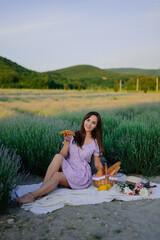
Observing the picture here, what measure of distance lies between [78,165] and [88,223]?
1.05 metres

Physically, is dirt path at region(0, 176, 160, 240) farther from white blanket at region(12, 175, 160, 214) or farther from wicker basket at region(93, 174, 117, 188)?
wicker basket at region(93, 174, 117, 188)

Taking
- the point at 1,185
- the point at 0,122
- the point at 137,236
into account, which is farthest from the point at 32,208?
the point at 0,122

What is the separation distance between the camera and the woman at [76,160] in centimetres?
353

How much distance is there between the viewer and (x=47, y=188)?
3400 millimetres

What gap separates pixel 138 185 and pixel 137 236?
1181 mm

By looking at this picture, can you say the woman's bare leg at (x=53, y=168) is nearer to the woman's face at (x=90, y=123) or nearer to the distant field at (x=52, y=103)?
the woman's face at (x=90, y=123)

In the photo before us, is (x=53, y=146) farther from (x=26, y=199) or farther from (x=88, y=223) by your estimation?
(x=88, y=223)

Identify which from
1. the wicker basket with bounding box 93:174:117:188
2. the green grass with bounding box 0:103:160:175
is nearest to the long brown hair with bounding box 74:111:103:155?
the wicker basket with bounding box 93:174:117:188

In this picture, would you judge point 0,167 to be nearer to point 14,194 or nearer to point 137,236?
point 14,194

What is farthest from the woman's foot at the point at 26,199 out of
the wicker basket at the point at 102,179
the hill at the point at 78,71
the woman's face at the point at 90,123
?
the hill at the point at 78,71

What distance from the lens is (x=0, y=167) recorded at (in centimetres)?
305

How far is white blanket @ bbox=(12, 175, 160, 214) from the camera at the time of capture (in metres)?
3.22

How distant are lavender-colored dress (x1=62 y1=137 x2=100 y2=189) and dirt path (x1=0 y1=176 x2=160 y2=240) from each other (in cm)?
45

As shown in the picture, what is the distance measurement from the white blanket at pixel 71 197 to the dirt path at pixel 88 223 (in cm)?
7
